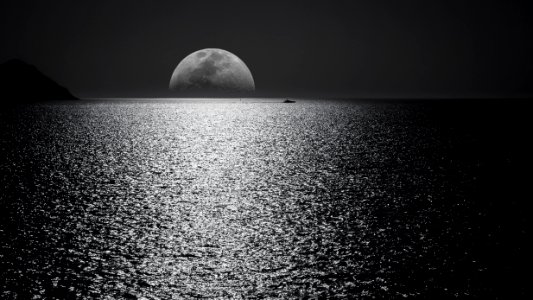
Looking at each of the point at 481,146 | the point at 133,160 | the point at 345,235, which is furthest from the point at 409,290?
the point at 481,146

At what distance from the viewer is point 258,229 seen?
3.84 m

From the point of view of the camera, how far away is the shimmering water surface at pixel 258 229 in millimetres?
2717

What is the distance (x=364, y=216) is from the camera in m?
4.38

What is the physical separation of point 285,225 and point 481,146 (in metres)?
8.49

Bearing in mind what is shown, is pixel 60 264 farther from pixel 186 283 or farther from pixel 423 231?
pixel 423 231

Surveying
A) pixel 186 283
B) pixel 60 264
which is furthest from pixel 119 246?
pixel 186 283

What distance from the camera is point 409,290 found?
8.71ft

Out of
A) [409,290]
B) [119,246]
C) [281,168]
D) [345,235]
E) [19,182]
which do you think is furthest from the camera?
[281,168]

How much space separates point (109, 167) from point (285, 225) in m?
A: 4.33

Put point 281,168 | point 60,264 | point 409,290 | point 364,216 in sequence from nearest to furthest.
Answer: point 409,290 → point 60,264 → point 364,216 → point 281,168

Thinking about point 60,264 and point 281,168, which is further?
point 281,168

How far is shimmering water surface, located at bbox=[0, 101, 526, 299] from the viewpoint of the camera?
2717 mm

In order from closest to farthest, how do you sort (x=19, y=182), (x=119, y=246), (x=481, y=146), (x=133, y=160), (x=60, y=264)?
(x=60, y=264), (x=119, y=246), (x=19, y=182), (x=133, y=160), (x=481, y=146)

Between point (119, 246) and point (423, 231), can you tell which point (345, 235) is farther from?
point (119, 246)
